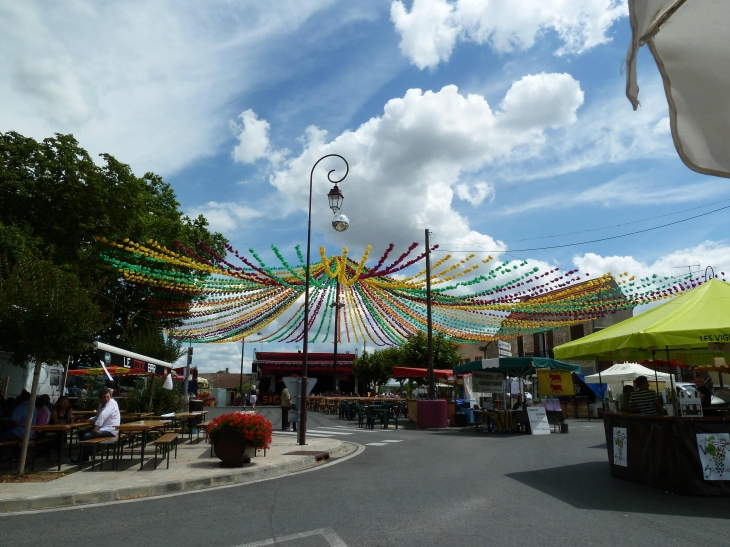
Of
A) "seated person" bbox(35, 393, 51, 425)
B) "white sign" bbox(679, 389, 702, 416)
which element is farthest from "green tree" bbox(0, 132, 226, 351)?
"white sign" bbox(679, 389, 702, 416)

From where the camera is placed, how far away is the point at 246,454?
35.6 ft

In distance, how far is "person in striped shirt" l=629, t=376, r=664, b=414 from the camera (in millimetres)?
9570

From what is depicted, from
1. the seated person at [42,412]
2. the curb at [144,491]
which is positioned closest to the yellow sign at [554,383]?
the curb at [144,491]

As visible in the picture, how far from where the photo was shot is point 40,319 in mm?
9555

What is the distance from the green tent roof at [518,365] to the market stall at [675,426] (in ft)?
29.2

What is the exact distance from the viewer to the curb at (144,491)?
7562 mm

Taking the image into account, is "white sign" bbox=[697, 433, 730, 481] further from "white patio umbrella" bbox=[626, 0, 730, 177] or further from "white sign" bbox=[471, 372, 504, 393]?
"white sign" bbox=[471, 372, 504, 393]

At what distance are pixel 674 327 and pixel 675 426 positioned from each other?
1.59m

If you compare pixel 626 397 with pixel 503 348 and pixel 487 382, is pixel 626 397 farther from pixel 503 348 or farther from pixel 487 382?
pixel 503 348

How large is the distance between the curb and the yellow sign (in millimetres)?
13210

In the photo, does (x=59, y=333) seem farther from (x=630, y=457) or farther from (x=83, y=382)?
(x=83, y=382)

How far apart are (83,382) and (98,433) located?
18.8 m

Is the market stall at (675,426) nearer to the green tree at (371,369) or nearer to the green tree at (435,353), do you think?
the green tree at (435,353)

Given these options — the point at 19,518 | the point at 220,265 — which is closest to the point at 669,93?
the point at 19,518
